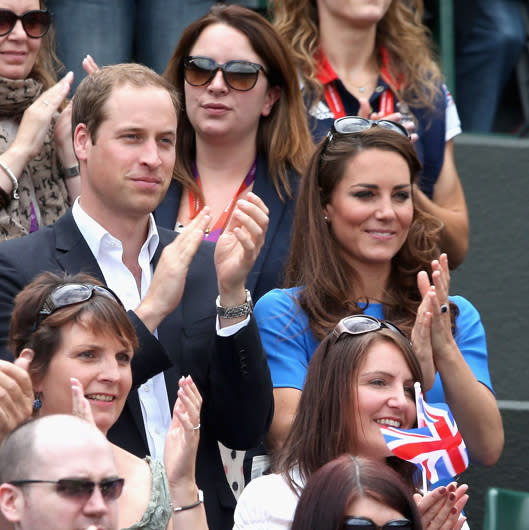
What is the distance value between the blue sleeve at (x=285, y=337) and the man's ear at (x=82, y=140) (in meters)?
0.75

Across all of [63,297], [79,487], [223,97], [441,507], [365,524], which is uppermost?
[223,97]

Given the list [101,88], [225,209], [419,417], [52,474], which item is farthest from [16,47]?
[52,474]

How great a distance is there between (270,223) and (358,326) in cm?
98

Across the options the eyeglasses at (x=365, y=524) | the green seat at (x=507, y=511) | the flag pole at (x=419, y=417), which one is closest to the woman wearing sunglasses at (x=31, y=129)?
the flag pole at (x=419, y=417)

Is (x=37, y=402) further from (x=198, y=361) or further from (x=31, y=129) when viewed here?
(x=31, y=129)

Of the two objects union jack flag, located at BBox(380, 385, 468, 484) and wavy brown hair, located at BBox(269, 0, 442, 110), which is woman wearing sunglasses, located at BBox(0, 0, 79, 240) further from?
union jack flag, located at BBox(380, 385, 468, 484)

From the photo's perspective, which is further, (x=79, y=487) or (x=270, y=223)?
(x=270, y=223)

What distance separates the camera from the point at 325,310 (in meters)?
4.33

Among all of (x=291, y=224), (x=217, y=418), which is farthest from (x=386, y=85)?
(x=217, y=418)

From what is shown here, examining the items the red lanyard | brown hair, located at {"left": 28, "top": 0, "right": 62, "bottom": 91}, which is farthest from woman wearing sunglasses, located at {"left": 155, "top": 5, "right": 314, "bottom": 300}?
brown hair, located at {"left": 28, "top": 0, "right": 62, "bottom": 91}

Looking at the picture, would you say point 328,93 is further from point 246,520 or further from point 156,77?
point 246,520

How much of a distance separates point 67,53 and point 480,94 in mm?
2170

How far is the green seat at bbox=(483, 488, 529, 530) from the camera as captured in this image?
4367mm

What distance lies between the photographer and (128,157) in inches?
162
